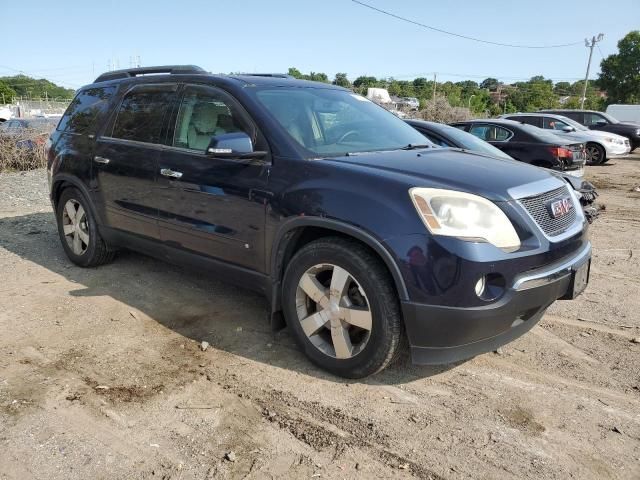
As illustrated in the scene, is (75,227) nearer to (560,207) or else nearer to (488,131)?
(560,207)

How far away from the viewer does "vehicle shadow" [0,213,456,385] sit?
3.43 meters

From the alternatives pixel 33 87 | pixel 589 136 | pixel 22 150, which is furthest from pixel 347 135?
pixel 33 87

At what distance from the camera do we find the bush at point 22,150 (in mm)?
12320

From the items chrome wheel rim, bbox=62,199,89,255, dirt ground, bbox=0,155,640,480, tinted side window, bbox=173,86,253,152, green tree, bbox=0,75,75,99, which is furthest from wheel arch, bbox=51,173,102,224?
green tree, bbox=0,75,75,99

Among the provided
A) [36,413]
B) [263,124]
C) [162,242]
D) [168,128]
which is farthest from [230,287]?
[36,413]

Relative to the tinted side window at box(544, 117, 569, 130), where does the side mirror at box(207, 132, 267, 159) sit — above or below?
above

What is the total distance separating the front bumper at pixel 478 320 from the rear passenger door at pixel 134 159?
2.41 metres

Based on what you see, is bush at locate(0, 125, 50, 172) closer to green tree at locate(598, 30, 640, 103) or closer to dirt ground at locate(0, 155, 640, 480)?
dirt ground at locate(0, 155, 640, 480)

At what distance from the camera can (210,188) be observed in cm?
367

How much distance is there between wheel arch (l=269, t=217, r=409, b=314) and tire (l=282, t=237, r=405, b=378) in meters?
0.07

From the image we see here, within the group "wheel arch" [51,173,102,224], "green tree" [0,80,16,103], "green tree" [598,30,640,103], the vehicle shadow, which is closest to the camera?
the vehicle shadow

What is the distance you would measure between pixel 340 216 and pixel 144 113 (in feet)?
7.74

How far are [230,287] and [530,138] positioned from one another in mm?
7609

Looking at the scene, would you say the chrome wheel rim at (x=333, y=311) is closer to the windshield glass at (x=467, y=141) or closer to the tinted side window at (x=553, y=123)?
the windshield glass at (x=467, y=141)
